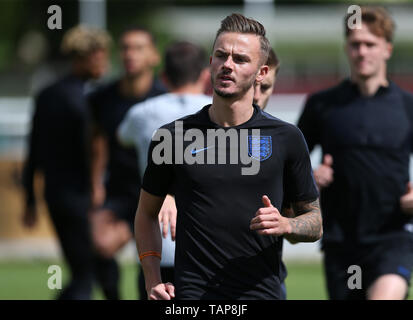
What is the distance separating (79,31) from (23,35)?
32422 mm

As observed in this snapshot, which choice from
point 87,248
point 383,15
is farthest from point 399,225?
point 87,248

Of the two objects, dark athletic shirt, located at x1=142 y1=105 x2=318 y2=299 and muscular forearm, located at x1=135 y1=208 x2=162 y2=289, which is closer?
dark athletic shirt, located at x1=142 y1=105 x2=318 y2=299

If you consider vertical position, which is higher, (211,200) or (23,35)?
(23,35)

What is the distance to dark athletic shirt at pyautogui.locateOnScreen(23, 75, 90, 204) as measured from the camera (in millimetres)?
8227

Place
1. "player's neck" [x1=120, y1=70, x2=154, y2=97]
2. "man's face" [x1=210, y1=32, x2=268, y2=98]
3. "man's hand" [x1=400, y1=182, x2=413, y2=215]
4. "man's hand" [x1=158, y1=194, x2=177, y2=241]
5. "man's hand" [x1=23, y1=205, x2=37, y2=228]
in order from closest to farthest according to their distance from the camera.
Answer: "man's face" [x1=210, y1=32, x2=268, y2=98]
"man's hand" [x1=158, y1=194, x2=177, y2=241]
"man's hand" [x1=400, y1=182, x2=413, y2=215]
"player's neck" [x1=120, y1=70, x2=154, y2=97]
"man's hand" [x1=23, y1=205, x2=37, y2=228]

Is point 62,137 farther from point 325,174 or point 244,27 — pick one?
point 244,27

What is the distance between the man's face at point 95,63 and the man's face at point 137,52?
1.18ft

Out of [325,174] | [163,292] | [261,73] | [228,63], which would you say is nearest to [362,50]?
[325,174]

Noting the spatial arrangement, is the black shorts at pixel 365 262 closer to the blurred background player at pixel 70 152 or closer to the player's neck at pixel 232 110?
the player's neck at pixel 232 110

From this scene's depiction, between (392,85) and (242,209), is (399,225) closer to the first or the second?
(392,85)

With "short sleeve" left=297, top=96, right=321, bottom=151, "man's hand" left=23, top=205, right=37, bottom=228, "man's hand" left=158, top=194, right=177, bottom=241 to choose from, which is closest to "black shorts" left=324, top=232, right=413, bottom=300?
"short sleeve" left=297, top=96, right=321, bottom=151

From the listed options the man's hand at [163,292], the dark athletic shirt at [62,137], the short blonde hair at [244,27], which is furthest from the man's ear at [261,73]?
the dark athletic shirt at [62,137]

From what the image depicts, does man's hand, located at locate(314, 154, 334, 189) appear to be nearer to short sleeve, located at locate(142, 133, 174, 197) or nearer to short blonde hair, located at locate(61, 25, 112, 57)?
short sleeve, located at locate(142, 133, 174, 197)

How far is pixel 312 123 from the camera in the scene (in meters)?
6.18
